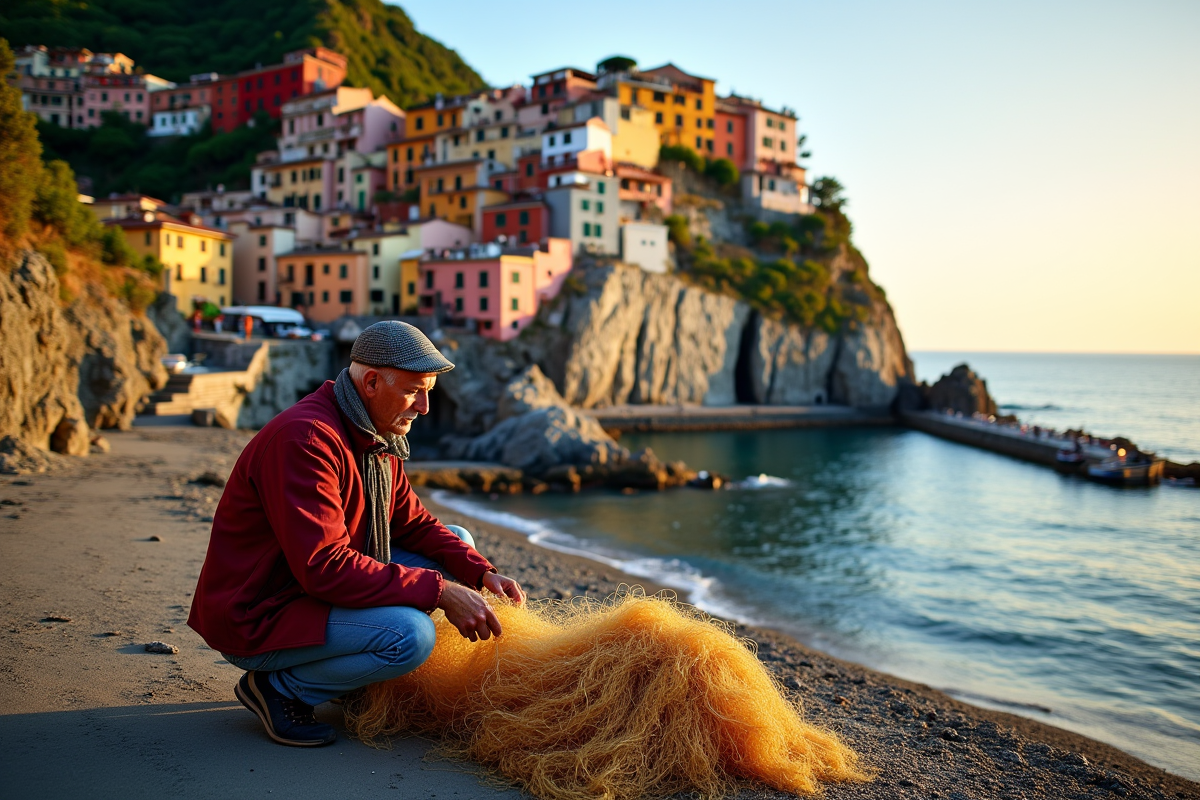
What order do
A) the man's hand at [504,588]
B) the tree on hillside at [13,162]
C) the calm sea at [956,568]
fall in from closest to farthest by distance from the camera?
the man's hand at [504,588] → the calm sea at [956,568] → the tree on hillside at [13,162]

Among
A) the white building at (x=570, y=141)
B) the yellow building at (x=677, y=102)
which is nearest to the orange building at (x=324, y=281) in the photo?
the white building at (x=570, y=141)

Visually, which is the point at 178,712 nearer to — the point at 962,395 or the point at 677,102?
the point at 962,395

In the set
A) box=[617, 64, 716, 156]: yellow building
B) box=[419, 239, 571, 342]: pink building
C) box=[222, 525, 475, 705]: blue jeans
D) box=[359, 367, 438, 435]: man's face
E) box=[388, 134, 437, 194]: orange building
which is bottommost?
box=[222, 525, 475, 705]: blue jeans

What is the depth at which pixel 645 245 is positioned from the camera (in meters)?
51.2

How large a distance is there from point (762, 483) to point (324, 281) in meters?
28.6

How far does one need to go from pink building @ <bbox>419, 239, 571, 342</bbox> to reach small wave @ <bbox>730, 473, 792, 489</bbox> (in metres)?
18.5

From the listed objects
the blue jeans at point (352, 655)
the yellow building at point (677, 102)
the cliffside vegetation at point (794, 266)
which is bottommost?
the blue jeans at point (352, 655)

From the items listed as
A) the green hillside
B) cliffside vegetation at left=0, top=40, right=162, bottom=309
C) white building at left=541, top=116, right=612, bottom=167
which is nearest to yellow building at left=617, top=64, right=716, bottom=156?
white building at left=541, top=116, right=612, bottom=167

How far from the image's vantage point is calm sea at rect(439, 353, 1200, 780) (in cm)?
1084

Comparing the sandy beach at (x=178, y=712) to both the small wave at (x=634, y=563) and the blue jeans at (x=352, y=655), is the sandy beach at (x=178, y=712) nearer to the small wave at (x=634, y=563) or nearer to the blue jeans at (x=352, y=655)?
the blue jeans at (x=352, y=655)

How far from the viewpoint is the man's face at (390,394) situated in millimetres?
3553

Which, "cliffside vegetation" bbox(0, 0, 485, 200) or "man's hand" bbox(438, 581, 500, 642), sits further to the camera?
"cliffside vegetation" bbox(0, 0, 485, 200)

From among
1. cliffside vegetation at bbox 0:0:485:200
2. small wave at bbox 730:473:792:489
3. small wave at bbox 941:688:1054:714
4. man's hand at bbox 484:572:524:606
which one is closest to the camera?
man's hand at bbox 484:572:524:606

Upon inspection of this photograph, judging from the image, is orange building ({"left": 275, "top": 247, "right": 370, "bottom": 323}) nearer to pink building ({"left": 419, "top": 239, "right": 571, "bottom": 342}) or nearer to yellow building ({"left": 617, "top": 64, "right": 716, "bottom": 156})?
pink building ({"left": 419, "top": 239, "right": 571, "bottom": 342})
